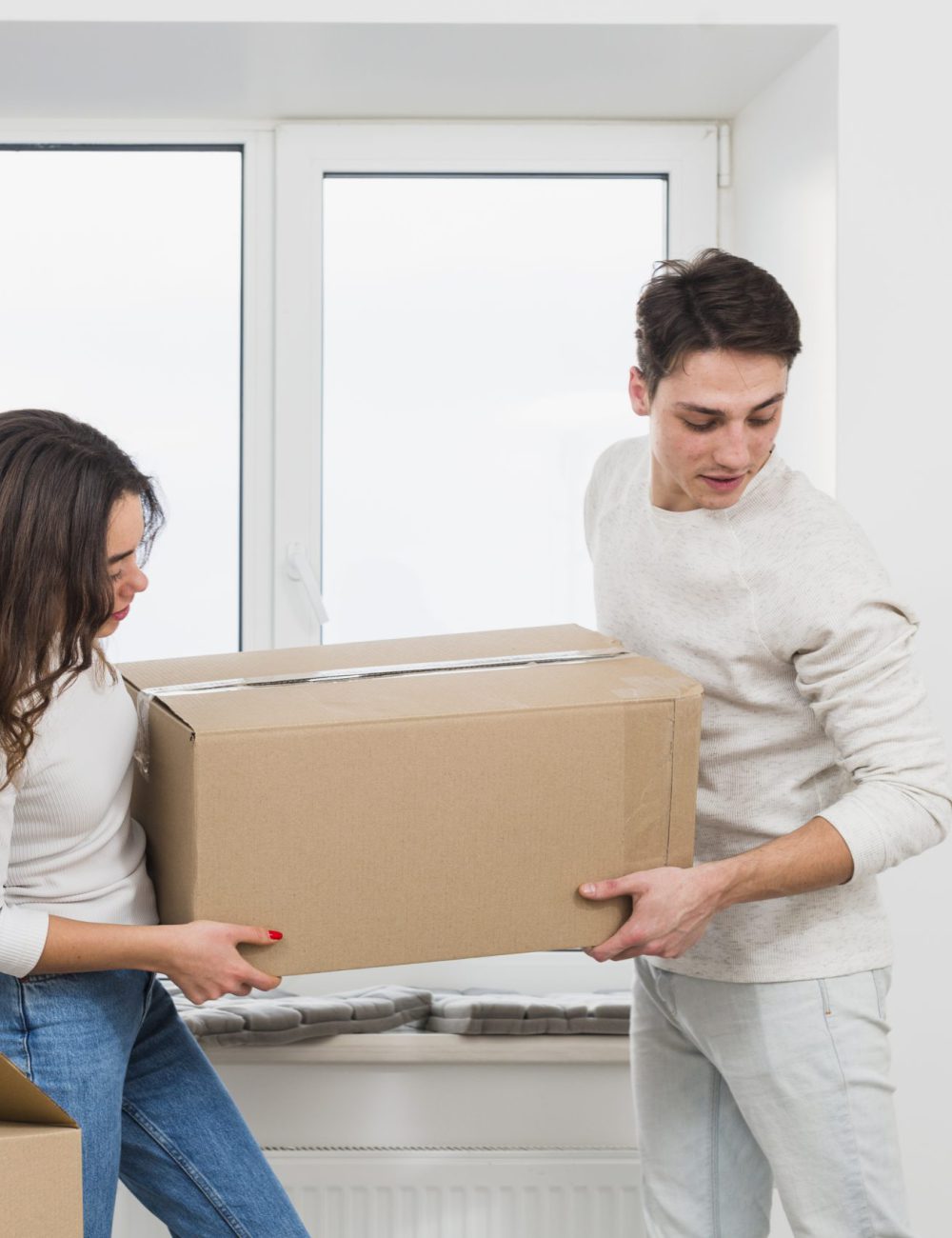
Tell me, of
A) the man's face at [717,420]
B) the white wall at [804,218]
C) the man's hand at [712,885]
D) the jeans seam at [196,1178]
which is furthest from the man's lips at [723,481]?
the jeans seam at [196,1178]

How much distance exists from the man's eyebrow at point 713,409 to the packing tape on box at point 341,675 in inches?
8.9

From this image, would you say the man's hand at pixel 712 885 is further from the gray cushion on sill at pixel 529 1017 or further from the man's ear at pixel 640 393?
the gray cushion on sill at pixel 529 1017

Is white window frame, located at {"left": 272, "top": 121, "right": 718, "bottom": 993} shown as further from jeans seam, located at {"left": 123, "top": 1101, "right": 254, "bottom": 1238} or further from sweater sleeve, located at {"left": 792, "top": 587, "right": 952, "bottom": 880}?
sweater sleeve, located at {"left": 792, "top": 587, "right": 952, "bottom": 880}

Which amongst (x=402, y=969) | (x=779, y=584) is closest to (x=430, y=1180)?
(x=402, y=969)

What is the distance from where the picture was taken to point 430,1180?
A: 1616 millimetres

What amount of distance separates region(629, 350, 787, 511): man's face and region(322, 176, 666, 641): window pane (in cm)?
67

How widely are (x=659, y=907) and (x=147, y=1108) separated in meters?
0.51

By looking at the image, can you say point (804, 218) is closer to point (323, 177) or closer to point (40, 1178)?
point (323, 177)

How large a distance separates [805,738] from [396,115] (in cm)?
110

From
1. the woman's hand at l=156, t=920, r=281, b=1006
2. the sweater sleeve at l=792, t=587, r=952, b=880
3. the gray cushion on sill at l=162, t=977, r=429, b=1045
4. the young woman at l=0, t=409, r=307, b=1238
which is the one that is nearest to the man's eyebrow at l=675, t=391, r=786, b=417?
the sweater sleeve at l=792, t=587, r=952, b=880

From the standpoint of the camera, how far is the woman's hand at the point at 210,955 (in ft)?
3.13

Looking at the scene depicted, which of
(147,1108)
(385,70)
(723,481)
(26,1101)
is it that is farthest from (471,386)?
(26,1101)

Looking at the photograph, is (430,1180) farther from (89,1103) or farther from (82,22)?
(82,22)

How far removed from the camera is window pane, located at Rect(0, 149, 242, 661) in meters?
1.81
